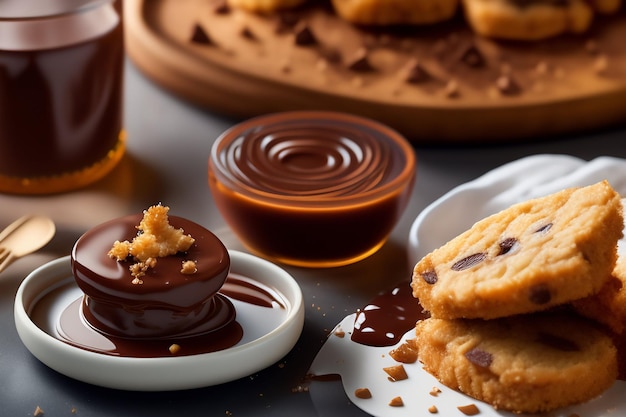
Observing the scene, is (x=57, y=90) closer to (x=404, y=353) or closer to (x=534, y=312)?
(x=404, y=353)

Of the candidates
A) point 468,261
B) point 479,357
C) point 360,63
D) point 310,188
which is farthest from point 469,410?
point 360,63

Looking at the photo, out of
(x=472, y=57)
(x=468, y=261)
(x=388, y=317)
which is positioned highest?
(x=468, y=261)

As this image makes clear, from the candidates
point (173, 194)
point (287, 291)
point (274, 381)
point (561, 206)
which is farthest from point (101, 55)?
point (561, 206)

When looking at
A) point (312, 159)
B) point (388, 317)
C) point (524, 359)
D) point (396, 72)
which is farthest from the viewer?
point (396, 72)

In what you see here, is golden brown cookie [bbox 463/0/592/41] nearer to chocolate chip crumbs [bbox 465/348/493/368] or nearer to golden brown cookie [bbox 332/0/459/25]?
golden brown cookie [bbox 332/0/459/25]

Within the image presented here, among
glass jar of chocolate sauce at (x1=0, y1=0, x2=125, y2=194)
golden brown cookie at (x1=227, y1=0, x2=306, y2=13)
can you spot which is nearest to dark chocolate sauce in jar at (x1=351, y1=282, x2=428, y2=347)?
glass jar of chocolate sauce at (x1=0, y1=0, x2=125, y2=194)

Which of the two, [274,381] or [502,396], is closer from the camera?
[502,396]

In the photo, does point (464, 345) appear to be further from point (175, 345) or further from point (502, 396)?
point (175, 345)
